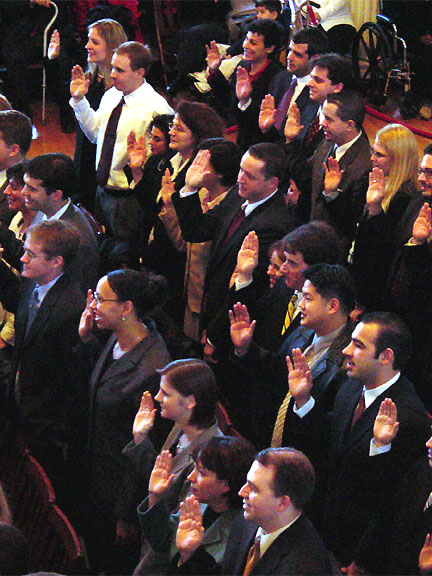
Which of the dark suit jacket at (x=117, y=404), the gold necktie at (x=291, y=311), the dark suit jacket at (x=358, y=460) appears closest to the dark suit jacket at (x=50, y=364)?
the dark suit jacket at (x=117, y=404)

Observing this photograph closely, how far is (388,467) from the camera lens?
123 inches

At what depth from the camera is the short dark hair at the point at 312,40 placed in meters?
5.45

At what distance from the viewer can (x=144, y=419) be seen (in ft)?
10.9

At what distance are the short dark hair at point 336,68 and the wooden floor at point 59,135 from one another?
2.05 metres

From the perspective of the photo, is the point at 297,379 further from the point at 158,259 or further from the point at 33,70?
the point at 33,70

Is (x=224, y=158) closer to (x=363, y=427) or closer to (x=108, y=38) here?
(x=363, y=427)

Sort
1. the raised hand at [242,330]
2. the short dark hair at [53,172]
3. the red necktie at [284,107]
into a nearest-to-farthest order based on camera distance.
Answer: the raised hand at [242,330] < the short dark hair at [53,172] < the red necktie at [284,107]

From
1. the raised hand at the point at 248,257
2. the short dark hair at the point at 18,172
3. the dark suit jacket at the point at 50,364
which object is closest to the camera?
the dark suit jacket at the point at 50,364

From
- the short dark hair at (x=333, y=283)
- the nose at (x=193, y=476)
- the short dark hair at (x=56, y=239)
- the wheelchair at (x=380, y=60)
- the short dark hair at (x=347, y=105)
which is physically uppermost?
the short dark hair at (x=347, y=105)

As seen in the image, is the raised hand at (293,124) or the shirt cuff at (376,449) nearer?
the shirt cuff at (376,449)

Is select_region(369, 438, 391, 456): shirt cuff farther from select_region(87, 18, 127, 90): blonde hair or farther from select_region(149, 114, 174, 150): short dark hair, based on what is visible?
select_region(87, 18, 127, 90): blonde hair

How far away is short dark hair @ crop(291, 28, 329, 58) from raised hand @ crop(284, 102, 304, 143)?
1.61ft

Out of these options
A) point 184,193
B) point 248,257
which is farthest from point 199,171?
point 248,257

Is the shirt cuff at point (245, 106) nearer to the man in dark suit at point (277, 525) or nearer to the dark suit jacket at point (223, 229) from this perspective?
the dark suit jacket at point (223, 229)
